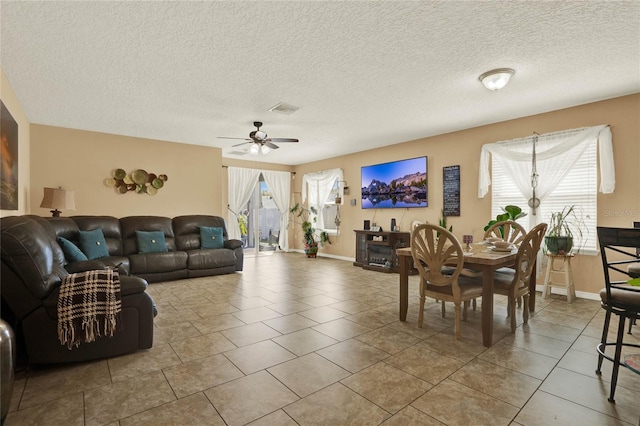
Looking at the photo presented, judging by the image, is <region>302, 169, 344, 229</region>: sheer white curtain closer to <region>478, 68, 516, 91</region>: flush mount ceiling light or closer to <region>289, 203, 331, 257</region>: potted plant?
<region>289, 203, 331, 257</region>: potted plant

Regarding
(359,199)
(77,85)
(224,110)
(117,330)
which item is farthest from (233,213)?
(117,330)

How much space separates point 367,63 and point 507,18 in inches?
44.3

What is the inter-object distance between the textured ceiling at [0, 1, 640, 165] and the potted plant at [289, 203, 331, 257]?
3.69 metres

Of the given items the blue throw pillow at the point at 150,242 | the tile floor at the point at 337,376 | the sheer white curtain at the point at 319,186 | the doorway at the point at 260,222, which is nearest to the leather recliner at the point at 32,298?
the tile floor at the point at 337,376

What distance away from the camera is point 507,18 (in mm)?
2234

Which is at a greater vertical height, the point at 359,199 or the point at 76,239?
Answer: the point at 359,199

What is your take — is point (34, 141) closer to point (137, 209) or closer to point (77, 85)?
point (137, 209)

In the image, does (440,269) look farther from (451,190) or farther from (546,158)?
(451,190)

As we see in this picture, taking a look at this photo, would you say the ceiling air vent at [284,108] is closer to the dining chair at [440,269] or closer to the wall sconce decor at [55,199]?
the dining chair at [440,269]

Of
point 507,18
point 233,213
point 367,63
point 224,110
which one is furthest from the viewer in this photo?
point 233,213

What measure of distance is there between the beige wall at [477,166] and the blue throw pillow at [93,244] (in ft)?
15.6

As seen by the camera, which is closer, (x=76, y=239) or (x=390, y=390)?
(x=390, y=390)

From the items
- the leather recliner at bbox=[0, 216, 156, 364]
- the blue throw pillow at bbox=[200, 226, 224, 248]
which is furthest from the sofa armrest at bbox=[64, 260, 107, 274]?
the blue throw pillow at bbox=[200, 226, 224, 248]

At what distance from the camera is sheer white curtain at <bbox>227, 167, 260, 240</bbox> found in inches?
302
